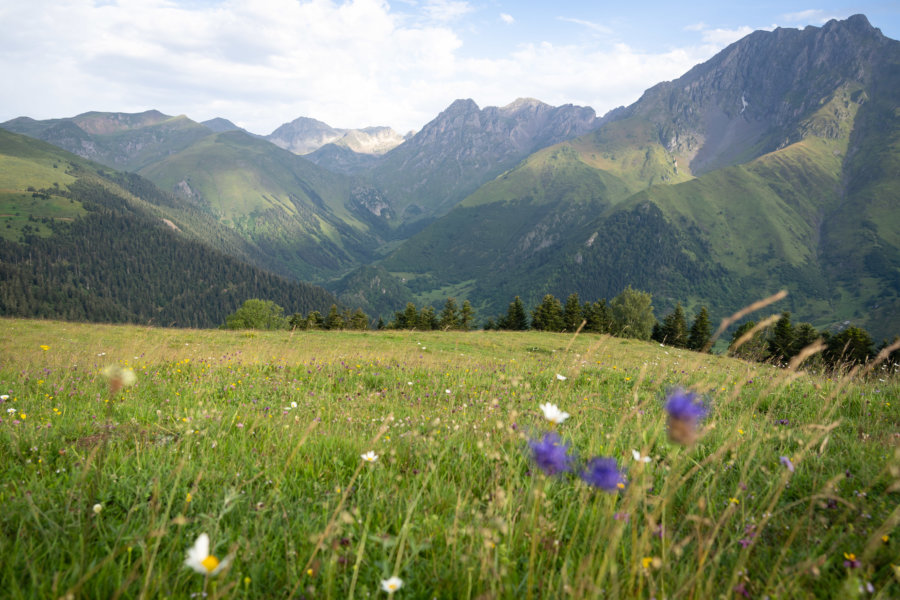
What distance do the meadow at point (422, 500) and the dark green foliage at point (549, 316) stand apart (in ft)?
151

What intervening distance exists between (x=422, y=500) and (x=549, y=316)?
52254mm

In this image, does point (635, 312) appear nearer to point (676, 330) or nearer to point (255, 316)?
point (676, 330)

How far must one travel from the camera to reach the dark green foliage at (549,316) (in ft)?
173

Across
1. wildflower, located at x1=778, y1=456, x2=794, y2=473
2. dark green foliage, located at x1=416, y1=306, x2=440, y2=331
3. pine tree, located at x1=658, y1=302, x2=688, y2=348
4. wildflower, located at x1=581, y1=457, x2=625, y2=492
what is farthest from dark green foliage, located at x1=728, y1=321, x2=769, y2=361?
pine tree, located at x1=658, y1=302, x2=688, y2=348

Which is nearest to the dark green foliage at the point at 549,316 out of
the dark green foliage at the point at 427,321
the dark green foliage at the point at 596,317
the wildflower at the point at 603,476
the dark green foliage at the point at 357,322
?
the dark green foliage at the point at 596,317

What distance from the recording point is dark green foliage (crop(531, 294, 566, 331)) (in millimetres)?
52750

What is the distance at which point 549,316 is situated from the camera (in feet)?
176

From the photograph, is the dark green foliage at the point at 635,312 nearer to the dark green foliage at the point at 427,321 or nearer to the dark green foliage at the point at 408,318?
the dark green foliage at the point at 427,321

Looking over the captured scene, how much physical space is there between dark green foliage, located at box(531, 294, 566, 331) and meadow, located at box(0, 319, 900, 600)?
46.1 meters

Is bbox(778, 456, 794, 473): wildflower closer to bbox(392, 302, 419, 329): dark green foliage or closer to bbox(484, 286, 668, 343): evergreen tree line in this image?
bbox(484, 286, 668, 343): evergreen tree line

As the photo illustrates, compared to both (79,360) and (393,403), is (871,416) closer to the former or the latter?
(393,403)

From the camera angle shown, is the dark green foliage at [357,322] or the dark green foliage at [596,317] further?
the dark green foliage at [357,322]

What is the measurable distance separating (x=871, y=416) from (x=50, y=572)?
9.07m

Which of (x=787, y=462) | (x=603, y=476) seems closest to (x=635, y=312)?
(x=787, y=462)
